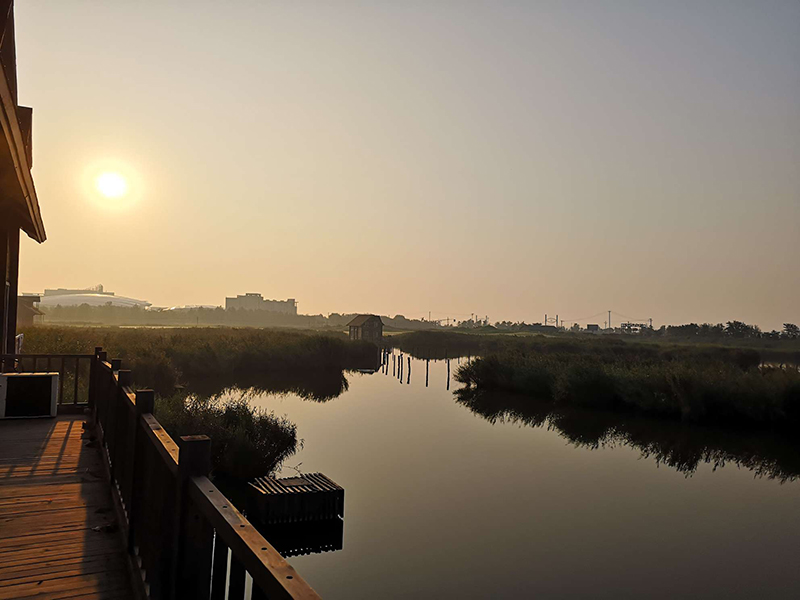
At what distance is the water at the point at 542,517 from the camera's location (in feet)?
25.6

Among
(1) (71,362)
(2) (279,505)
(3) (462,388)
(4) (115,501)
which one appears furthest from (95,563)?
(3) (462,388)

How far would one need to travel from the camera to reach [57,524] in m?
4.60

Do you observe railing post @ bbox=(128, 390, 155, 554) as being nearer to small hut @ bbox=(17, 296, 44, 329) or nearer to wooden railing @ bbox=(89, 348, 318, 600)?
wooden railing @ bbox=(89, 348, 318, 600)

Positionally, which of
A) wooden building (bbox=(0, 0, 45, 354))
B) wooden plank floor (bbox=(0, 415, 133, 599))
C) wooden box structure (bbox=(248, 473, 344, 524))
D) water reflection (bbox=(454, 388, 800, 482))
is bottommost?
water reflection (bbox=(454, 388, 800, 482))

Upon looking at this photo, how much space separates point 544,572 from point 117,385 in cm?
593

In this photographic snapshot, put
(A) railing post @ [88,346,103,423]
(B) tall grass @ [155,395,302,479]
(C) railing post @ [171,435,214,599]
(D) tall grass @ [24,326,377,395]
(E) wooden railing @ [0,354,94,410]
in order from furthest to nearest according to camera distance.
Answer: (D) tall grass @ [24,326,377,395] → (B) tall grass @ [155,395,302,479] → (E) wooden railing @ [0,354,94,410] → (A) railing post @ [88,346,103,423] → (C) railing post @ [171,435,214,599]

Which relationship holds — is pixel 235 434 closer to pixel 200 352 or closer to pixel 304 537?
pixel 304 537

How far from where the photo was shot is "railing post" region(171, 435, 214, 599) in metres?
2.56

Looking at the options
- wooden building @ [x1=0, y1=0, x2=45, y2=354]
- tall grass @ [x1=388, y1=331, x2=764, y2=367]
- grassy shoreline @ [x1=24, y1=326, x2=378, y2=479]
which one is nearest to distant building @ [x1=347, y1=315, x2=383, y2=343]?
tall grass @ [x1=388, y1=331, x2=764, y2=367]

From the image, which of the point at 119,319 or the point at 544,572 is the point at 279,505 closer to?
the point at 544,572

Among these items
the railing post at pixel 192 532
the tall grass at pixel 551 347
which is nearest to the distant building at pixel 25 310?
the tall grass at pixel 551 347

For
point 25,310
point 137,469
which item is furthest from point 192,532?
point 25,310

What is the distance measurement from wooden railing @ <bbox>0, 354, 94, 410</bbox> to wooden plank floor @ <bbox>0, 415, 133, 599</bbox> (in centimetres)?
235

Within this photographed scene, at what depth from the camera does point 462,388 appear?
28469 mm
